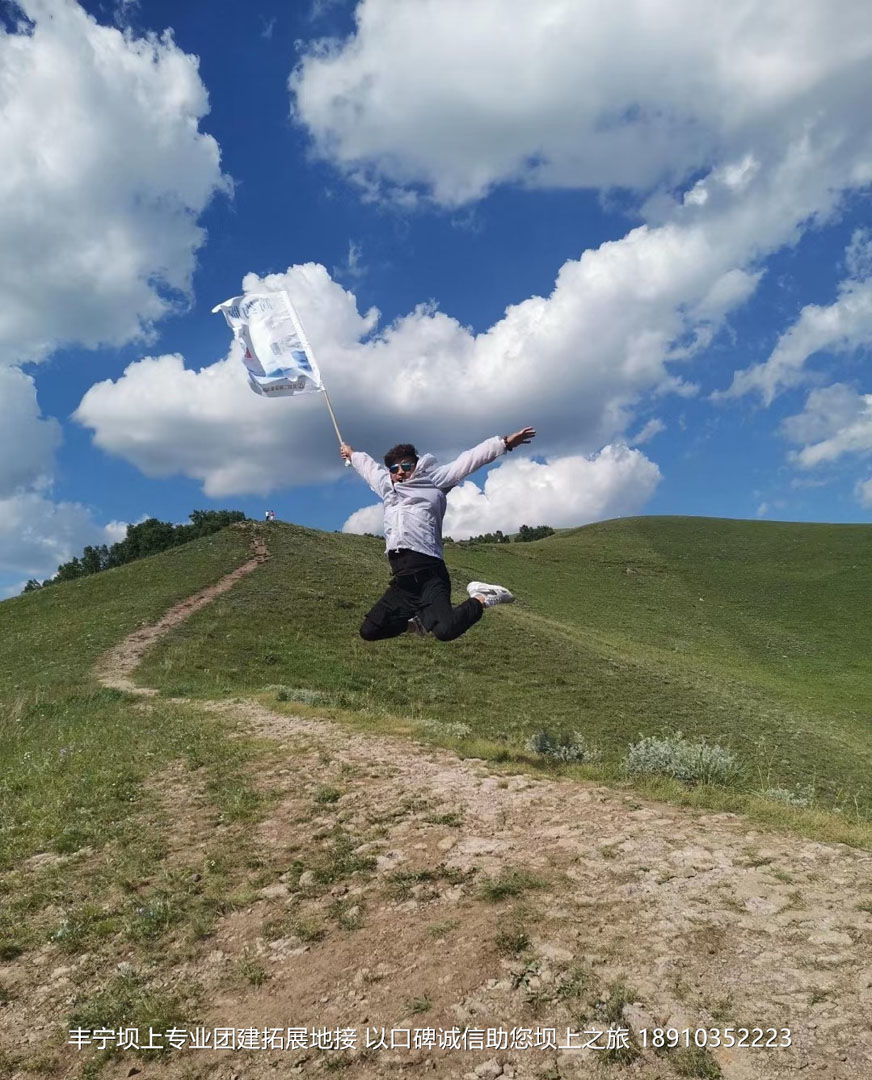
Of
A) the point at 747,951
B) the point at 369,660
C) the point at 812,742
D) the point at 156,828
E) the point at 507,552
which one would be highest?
the point at 507,552

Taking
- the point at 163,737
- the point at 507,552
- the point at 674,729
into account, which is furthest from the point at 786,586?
the point at 163,737

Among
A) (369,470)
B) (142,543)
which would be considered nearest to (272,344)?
(369,470)

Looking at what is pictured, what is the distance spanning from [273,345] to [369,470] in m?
3.09

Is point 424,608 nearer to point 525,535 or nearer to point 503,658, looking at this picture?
point 503,658

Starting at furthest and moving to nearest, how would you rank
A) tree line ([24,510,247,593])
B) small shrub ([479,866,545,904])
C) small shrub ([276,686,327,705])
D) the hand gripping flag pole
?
tree line ([24,510,247,593]) → small shrub ([276,686,327,705]) → the hand gripping flag pole → small shrub ([479,866,545,904])

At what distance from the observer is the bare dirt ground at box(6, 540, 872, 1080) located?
4.06 m

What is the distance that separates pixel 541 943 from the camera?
5.02 meters

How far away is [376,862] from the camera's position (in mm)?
6910

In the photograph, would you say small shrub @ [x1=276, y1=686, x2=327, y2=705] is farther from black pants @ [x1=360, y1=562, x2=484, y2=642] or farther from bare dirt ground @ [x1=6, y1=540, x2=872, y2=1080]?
bare dirt ground @ [x1=6, y1=540, x2=872, y2=1080]

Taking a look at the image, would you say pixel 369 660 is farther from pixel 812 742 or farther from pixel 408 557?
pixel 408 557

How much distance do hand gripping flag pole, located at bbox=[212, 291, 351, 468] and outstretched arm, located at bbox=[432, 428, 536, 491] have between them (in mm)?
2203

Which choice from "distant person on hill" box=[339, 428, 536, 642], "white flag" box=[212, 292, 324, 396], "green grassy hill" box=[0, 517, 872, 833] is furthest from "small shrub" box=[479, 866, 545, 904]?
"white flag" box=[212, 292, 324, 396]

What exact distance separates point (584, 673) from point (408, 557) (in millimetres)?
19894

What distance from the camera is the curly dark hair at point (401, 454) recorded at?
32.6ft
